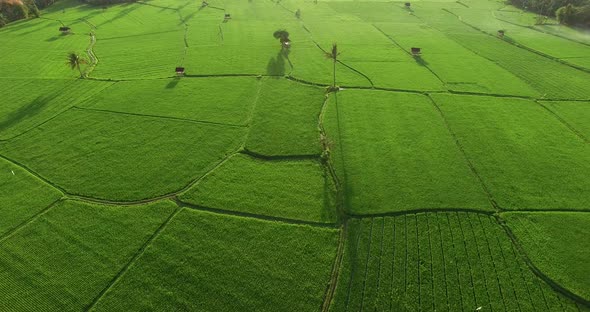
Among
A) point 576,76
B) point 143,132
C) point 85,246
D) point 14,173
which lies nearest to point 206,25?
point 143,132

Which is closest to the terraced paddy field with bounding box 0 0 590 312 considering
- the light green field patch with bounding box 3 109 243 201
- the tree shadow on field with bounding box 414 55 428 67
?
the light green field patch with bounding box 3 109 243 201

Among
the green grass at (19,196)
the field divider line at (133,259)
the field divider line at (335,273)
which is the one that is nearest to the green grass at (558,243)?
the field divider line at (335,273)

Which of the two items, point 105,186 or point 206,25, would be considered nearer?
point 105,186

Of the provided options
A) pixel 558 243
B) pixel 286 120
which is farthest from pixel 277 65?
pixel 558 243

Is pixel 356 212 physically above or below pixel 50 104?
below

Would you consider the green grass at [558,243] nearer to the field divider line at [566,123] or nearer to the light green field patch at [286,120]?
the field divider line at [566,123]

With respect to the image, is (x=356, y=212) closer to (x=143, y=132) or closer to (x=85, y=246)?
→ (x=85, y=246)

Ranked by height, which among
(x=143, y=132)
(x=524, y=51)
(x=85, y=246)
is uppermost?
(x=524, y=51)

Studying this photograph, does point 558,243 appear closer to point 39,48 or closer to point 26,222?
point 26,222
